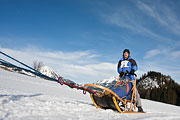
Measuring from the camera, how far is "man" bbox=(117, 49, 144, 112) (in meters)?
4.70

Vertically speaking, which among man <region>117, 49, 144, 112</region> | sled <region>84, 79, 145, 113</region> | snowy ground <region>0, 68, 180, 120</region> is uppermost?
man <region>117, 49, 144, 112</region>

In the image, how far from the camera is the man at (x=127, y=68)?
4.70 metres

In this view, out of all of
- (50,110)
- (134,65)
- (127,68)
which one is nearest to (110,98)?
(127,68)

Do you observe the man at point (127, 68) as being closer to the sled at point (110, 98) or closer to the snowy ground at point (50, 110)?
the sled at point (110, 98)

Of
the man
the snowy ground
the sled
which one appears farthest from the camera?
the man

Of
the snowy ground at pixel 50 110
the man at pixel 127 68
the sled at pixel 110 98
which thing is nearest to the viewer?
the snowy ground at pixel 50 110

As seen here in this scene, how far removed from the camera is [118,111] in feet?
13.4

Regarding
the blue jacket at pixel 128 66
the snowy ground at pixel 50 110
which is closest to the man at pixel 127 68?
the blue jacket at pixel 128 66

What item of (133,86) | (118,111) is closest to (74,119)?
(118,111)

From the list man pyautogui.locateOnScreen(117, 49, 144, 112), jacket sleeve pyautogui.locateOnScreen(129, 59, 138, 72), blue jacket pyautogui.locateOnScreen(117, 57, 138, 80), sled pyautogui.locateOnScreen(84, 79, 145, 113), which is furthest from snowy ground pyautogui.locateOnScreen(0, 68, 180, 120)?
jacket sleeve pyautogui.locateOnScreen(129, 59, 138, 72)

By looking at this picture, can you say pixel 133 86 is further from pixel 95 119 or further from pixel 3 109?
pixel 3 109

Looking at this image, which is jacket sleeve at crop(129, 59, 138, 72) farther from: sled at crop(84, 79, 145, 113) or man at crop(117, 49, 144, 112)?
sled at crop(84, 79, 145, 113)

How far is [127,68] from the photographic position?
15.8 feet

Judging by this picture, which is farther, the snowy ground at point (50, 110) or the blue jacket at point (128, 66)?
the blue jacket at point (128, 66)
